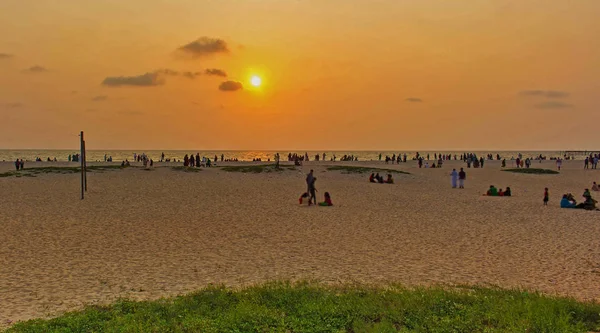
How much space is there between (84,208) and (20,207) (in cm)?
361

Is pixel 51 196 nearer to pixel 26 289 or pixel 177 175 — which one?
pixel 177 175

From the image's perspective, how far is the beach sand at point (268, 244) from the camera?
37.7ft

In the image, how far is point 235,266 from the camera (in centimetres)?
1327

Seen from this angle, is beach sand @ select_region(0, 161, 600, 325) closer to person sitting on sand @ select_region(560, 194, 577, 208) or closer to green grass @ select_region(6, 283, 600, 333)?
person sitting on sand @ select_region(560, 194, 577, 208)

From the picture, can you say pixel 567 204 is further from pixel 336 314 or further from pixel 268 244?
pixel 336 314

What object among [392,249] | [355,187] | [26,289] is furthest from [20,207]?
[355,187]

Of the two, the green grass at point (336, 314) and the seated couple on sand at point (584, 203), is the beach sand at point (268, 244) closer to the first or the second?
the seated couple on sand at point (584, 203)

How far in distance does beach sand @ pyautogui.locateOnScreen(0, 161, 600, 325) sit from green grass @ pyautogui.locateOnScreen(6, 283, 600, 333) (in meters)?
1.60

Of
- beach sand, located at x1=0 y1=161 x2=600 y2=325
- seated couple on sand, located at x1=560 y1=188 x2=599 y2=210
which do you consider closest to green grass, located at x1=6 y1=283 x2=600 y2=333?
beach sand, located at x1=0 y1=161 x2=600 y2=325

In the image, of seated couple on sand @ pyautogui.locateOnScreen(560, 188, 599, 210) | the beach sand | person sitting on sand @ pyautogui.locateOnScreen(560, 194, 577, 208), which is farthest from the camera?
person sitting on sand @ pyautogui.locateOnScreen(560, 194, 577, 208)

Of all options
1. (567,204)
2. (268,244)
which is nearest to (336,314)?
(268,244)

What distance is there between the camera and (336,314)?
8.19 meters

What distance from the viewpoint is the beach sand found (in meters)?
11.5

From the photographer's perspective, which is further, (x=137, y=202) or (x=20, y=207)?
(x=137, y=202)
